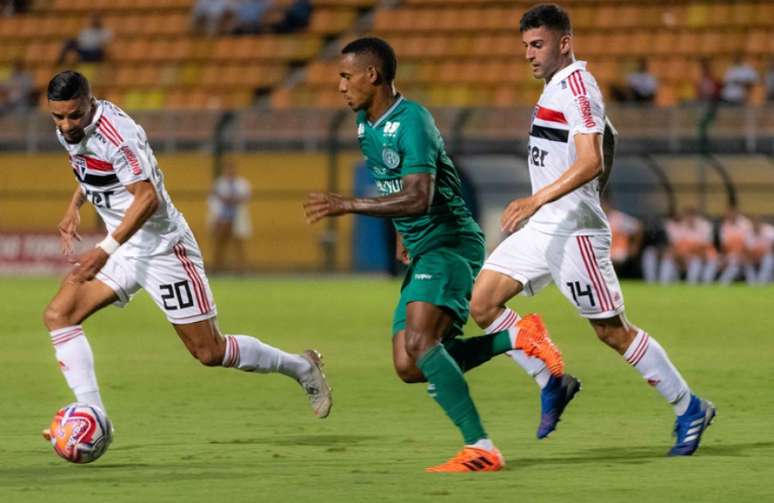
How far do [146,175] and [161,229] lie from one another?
21.1 inches

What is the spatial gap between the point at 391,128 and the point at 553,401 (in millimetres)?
1724

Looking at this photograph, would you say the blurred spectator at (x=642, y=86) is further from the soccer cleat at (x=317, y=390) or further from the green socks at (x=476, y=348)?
the green socks at (x=476, y=348)

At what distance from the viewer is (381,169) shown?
7664 millimetres

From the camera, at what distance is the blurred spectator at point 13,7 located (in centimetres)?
3356

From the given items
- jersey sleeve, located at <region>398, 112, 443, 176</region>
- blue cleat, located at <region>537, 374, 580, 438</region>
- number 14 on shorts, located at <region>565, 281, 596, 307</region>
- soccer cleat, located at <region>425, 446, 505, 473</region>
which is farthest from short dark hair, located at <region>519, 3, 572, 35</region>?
soccer cleat, located at <region>425, 446, 505, 473</region>

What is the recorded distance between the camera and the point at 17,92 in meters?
30.1

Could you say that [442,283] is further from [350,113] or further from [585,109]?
[350,113]

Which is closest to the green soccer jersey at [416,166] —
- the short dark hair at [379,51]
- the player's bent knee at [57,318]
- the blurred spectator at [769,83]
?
the short dark hair at [379,51]

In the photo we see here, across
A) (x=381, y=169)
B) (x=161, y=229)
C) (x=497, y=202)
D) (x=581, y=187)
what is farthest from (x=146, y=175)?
→ (x=497, y=202)

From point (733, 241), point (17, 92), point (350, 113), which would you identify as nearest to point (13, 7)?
point (17, 92)

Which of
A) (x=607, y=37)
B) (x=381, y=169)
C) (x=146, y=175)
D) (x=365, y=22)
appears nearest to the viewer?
(x=381, y=169)

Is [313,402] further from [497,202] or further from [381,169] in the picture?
[497,202]

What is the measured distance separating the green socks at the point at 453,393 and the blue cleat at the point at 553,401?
3.47 ft

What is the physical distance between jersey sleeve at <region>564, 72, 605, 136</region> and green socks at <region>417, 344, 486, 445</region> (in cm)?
132
